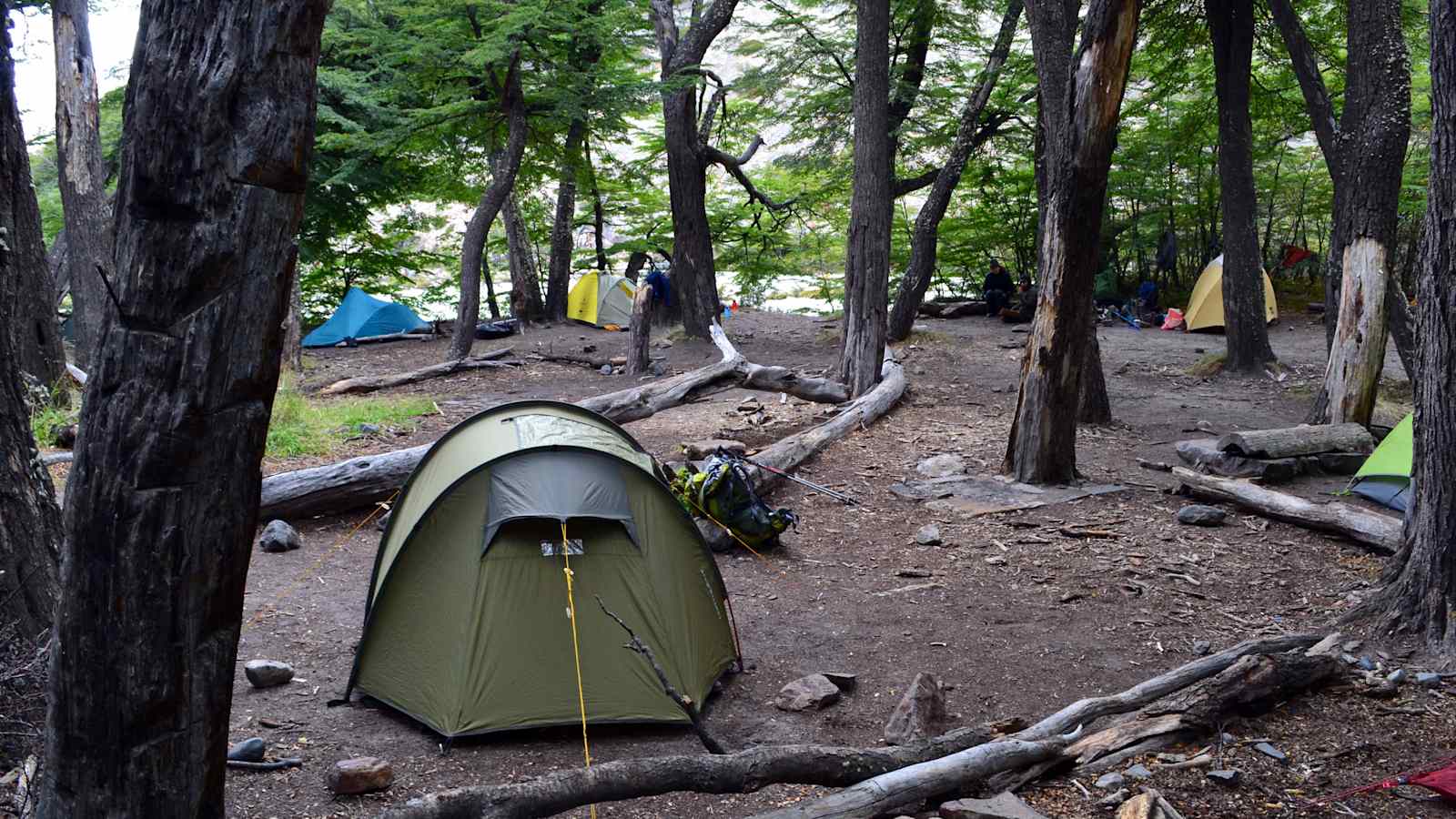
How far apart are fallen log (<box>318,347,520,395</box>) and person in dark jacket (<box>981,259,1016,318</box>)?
380 inches

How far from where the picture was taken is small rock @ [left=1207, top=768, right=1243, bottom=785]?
12.5ft

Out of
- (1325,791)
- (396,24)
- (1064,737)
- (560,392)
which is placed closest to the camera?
(1325,791)

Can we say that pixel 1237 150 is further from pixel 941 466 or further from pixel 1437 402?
pixel 1437 402

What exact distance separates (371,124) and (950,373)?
39.6ft

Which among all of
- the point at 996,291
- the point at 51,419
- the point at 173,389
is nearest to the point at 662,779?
the point at 173,389

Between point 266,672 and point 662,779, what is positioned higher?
point 662,779

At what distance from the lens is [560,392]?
14406mm

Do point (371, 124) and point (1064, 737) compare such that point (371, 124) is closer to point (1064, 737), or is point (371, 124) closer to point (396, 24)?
point (396, 24)

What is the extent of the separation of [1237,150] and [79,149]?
1493 cm

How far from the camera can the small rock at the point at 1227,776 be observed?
12.5ft

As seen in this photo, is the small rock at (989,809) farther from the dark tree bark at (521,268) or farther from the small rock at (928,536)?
the dark tree bark at (521,268)

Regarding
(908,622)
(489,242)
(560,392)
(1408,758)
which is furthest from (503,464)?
(489,242)

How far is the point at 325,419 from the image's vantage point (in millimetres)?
11281

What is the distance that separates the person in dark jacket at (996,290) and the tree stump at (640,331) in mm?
8160
